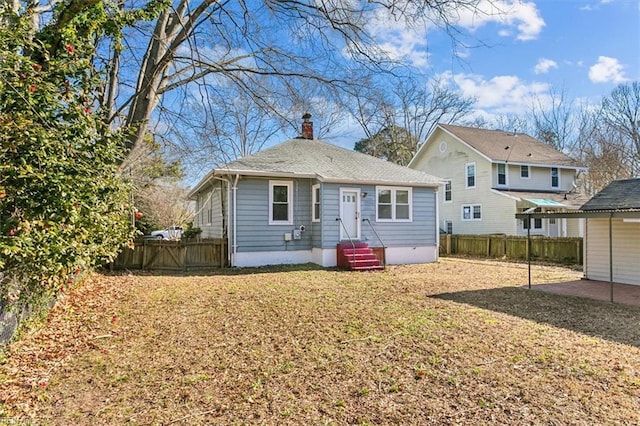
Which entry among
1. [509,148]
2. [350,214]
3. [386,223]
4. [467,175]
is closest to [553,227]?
[509,148]

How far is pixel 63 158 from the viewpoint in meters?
4.59

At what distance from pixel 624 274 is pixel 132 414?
37.4 ft

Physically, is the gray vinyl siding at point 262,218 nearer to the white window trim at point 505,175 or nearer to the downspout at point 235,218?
the downspout at point 235,218

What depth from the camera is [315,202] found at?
12.8m

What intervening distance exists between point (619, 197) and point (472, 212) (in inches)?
495

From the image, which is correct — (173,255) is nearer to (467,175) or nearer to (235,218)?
(235,218)

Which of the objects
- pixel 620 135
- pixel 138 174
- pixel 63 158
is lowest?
pixel 63 158

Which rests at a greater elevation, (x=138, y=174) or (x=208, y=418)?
(x=138, y=174)

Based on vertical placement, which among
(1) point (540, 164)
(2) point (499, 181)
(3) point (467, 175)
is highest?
(1) point (540, 164)

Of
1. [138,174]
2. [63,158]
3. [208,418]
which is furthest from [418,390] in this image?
[138,174]

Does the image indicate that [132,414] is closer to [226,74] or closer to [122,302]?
[122,302]

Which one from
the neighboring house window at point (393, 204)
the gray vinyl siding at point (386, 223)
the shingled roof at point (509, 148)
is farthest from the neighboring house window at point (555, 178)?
the neighboring house window at point (393, 204)

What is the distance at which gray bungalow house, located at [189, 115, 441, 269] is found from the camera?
473 inches

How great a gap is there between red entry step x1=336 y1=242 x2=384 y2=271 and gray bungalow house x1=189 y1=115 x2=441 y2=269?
0.03 metres
